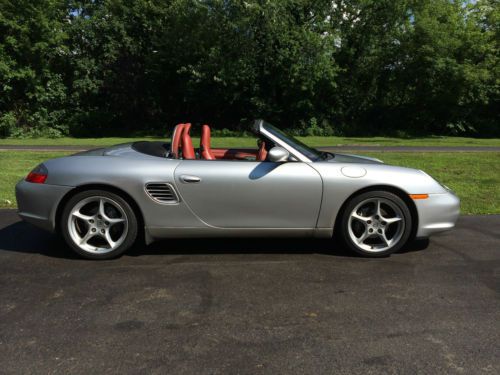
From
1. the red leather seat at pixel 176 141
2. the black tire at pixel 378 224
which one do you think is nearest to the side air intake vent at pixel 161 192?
the red leather seat at pixel 176 141

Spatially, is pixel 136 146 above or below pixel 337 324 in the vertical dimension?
above

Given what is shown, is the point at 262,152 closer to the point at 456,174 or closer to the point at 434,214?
the point at 434,214

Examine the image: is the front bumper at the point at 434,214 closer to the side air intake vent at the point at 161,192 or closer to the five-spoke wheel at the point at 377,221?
the five-spoke wheel at the point at 377,221

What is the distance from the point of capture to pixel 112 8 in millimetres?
30750

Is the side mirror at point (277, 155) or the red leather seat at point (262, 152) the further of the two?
the red leather seat at point (262, 152)

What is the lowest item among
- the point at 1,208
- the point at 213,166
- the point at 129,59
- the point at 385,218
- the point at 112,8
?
the point at 1,208

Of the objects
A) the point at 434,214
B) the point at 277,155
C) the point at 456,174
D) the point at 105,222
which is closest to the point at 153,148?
the point at 105,222

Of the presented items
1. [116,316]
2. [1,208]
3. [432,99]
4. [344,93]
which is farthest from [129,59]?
[116,316]

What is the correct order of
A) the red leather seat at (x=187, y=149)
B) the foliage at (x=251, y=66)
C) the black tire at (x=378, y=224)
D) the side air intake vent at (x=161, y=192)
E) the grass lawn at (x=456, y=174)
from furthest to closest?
the foliage at (x=251, y=66) → the grass lawn at (x=456, y=174) → the red leather seat at (x=187, y=149) → the black tire at (x=378, y=224) → the side air intake vent at (x=161, y=192)

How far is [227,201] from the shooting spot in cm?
407

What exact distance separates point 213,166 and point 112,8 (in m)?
30.3

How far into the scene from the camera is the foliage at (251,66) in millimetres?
26531

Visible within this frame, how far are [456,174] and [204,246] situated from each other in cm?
653

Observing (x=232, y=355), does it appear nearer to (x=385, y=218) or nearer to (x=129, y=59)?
(x=385, y=218)
